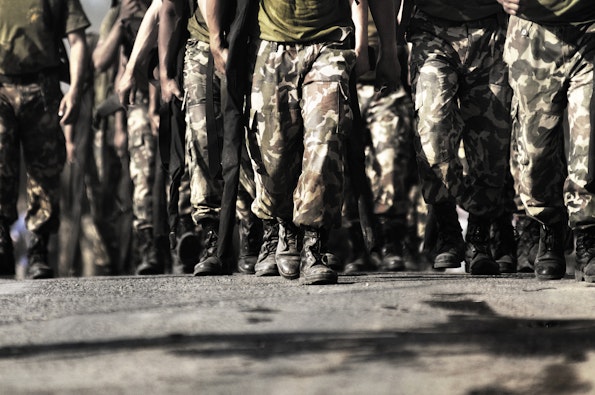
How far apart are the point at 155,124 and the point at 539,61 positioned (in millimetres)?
3825

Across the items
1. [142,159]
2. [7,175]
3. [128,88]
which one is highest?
[128,88]

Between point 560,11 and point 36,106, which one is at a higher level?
point 560,11


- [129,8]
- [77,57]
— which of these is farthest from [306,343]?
[129,8]

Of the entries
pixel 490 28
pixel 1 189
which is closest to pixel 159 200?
pixel 1 189

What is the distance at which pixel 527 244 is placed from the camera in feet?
26.9

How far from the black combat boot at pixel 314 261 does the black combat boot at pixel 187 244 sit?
252cm

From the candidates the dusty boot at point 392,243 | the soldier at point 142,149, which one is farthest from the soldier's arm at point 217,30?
the soldier at point 142,149

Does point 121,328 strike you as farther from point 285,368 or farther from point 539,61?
point 539,61

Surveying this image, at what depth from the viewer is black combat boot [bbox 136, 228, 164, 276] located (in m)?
9.59

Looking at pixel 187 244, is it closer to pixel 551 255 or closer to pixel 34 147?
pixel 34 147

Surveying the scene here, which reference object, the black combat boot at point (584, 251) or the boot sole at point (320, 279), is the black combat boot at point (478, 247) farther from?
the boot sole at point (320, 279)

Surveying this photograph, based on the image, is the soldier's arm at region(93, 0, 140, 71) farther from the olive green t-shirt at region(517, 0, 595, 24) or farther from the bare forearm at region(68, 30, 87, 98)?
the olive green t-shirt at region(517, 0, 595, 24)

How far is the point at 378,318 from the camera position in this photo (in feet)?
16.2

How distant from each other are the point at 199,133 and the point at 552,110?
7.82 feet
